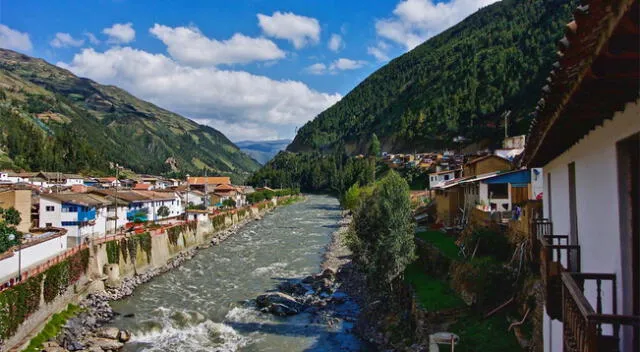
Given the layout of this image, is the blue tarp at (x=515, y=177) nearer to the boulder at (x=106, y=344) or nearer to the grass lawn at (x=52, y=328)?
the boulder at (x=106, y=344)

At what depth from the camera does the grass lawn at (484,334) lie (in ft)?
49.2

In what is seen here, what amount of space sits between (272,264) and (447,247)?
16254mm

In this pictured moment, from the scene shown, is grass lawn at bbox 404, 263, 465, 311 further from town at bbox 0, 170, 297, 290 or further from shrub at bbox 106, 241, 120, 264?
shrub at bbox 106, 241, 120, 264

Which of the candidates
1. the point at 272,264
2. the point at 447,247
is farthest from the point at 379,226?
the point at 272,264

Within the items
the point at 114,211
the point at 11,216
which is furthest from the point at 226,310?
the point at 114,211

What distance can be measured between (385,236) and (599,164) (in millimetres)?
20495

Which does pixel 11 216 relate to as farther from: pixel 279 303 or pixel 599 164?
pixel 599 164

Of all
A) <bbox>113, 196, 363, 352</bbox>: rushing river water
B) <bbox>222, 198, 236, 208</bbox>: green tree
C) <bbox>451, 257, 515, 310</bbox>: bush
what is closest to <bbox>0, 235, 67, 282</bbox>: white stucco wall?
<bbox>113, 196, 363, 352</bbox>: rushing river water

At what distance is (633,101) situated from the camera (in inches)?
141

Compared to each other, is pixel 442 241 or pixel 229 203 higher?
pixel 229 203

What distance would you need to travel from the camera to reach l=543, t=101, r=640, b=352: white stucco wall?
163 inches

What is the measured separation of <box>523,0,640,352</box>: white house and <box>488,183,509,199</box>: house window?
20.7 meters

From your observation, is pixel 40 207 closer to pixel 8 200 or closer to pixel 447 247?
pixel 8 200

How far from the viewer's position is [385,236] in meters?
25.0
